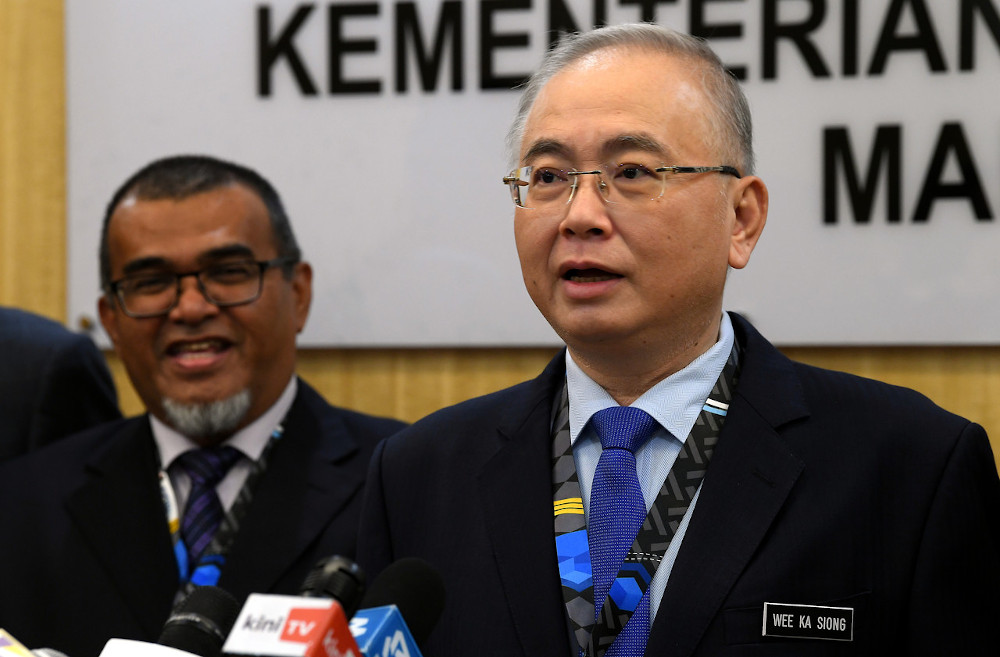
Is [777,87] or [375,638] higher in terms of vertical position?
[777,87]

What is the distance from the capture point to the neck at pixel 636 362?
1344 millimetres

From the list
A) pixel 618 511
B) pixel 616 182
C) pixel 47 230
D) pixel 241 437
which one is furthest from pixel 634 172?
pixel 47 230

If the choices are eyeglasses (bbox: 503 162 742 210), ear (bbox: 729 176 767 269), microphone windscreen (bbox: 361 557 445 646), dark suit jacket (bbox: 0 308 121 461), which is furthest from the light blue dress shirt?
dark suit jacket (bbox: 0 308 121 461)

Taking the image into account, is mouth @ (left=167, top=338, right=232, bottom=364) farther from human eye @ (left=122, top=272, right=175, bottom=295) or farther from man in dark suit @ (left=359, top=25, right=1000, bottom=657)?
man in dark suit @ (left=359, top=25, right=1000, bottom=657)

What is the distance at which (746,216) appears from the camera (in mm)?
1422

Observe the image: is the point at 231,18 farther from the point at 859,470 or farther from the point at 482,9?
the point at 859,470

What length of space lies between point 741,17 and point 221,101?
1.15 meters

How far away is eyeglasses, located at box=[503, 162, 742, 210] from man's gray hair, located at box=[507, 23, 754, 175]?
0.06 meters

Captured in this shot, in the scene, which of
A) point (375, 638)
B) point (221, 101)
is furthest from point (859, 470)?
point (221, 101)

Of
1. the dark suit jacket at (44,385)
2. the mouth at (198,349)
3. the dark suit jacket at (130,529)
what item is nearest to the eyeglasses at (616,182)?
the dark suit jacket at (130,529)

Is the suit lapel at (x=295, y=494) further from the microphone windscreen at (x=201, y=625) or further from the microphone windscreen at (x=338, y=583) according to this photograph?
the microphone windscreen at (x=338, y=583)

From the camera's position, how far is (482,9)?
7.78 ft

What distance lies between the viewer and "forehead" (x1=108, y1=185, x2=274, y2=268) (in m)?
2.09

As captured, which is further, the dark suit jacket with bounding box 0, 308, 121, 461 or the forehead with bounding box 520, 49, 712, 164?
the dark suit jacket with bounding box 0, 308, 121, 461
